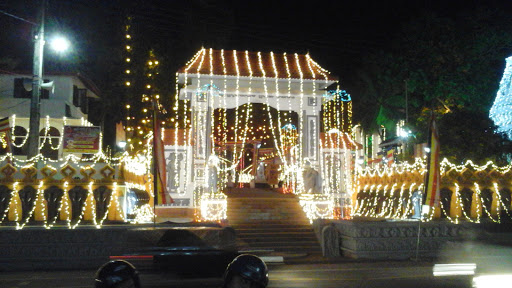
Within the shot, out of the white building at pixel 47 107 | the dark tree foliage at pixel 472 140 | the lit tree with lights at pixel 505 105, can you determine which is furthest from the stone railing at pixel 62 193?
the lit tree with lights at pixel 505 105

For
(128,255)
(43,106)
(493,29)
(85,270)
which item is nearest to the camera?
(128,255)

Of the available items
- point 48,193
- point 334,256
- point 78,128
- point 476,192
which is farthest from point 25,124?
point 476,192

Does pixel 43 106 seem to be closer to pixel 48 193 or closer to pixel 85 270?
pixel 48 193

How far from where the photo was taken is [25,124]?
33.9 metres

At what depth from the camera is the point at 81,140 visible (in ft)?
66.4

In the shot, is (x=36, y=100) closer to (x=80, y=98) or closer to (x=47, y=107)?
(x=47, y=107)

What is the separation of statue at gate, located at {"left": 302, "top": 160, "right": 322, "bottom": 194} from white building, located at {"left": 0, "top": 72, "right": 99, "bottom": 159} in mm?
17781

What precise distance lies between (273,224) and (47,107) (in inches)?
820

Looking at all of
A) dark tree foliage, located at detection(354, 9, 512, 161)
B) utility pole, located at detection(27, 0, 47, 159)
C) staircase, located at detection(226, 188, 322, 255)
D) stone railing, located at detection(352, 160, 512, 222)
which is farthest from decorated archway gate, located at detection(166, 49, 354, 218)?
dark tree foliage, located at detection(354, 9, 512, 161)

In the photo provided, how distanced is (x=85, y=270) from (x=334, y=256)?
305 inches

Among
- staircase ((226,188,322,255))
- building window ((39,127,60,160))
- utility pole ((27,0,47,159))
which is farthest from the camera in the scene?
building window ((39,127,60,160))

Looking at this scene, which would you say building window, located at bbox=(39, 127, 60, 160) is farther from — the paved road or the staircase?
the paved road

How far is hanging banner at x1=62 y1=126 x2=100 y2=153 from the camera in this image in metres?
20.0

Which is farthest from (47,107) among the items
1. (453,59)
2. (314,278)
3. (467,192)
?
(314,278)
